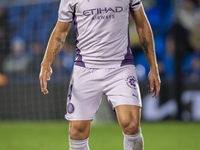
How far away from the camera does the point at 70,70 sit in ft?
39.8

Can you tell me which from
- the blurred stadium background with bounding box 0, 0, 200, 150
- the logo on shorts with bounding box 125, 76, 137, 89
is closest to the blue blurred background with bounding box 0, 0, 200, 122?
the blurred stadium background with bounding box 0, 0, 200, 150

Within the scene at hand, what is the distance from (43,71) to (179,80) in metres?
7.32

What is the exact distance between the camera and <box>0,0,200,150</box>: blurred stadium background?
11.0 metres

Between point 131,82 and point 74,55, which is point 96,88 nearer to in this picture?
point 131,82

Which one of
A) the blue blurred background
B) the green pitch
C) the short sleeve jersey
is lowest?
the green pitch

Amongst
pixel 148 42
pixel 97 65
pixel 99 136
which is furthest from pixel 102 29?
pixel 99 136

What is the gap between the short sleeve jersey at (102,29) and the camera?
4262mm

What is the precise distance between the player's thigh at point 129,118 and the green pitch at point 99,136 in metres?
3.08

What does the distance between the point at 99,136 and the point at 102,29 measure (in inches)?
193

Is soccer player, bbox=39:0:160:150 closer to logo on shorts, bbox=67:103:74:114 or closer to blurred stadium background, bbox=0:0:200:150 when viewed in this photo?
logo on shorts, bbox=67:103:74:114

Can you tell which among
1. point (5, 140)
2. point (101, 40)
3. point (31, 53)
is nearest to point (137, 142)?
point (101, 40)

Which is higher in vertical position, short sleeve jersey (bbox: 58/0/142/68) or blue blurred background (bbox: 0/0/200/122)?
short sleeve jersey (bbox: 58/0/142/68)

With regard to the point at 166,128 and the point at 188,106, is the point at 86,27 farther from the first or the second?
the point at 188,106

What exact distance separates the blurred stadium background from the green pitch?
0.04 meters
